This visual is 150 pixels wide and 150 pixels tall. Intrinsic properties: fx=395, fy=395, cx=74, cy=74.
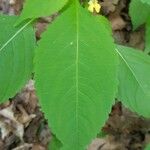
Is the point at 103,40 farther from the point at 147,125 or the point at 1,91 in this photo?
the point at 147,125

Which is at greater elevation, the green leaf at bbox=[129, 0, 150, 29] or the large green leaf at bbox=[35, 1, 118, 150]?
the green leaf at bbox=[129, 0, 150, 29]

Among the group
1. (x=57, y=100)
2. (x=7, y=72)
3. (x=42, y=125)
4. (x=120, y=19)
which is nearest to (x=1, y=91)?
(x=7, y=72)

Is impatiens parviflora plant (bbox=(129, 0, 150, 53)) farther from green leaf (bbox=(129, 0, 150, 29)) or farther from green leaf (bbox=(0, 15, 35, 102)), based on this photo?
green leaf (bbox=(0, 15, 35, 102))

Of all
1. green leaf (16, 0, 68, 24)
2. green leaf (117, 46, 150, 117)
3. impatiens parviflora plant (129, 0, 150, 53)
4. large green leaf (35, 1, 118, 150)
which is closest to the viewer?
large green leaf (35, 1, 118, 150)

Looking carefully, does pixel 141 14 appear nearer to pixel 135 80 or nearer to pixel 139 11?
pixel 139 11

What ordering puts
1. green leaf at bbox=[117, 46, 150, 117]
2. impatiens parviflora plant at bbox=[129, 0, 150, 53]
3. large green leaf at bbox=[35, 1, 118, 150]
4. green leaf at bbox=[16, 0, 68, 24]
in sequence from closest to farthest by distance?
large green leaf at bbox=[35, 1, 118, 150] → green leaf at bbox=[16, 0, 68, 24] → green leaf at bbox=[117, 46, 150, 117] → impatiens parviflora plant at bbox=[129, 0, 150, 53]

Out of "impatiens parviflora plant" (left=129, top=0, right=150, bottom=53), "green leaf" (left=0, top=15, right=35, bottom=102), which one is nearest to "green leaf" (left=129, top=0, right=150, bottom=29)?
"impatiens parviflora plant" (left=129, top=0, right=150, bottom=53)
